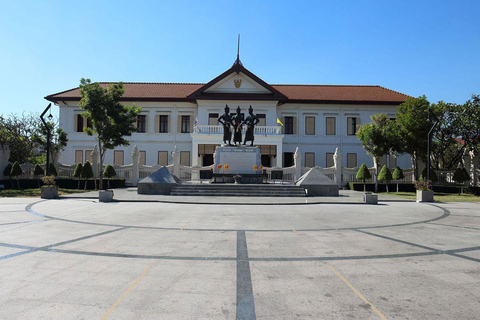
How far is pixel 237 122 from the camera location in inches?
1000

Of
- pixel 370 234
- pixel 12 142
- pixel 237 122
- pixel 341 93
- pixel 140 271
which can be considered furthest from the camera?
pixel 341 93

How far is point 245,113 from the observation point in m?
37.9

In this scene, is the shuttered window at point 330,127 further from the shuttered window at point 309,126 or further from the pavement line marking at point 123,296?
the pavement line marking at point 123,296

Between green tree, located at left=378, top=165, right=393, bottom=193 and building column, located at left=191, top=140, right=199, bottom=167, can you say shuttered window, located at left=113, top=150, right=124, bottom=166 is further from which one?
green tree, located at left=378, top=165, right=393, bottom=193

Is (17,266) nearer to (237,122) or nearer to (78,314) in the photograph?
(78,314)

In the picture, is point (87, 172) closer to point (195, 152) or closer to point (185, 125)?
point (195, 152)

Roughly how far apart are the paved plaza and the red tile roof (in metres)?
31.2

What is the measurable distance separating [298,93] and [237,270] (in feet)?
126

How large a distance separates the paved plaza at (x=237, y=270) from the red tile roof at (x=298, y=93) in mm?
31215

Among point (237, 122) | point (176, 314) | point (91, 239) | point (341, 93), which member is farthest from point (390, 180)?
point (176, 314)

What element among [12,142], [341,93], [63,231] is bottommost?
[63,231]

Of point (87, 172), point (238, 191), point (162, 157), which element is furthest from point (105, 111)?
point (162, 157)

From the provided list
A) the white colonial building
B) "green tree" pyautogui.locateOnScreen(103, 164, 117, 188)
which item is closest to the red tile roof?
the white colonial building

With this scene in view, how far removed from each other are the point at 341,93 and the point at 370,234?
36.4 metres
